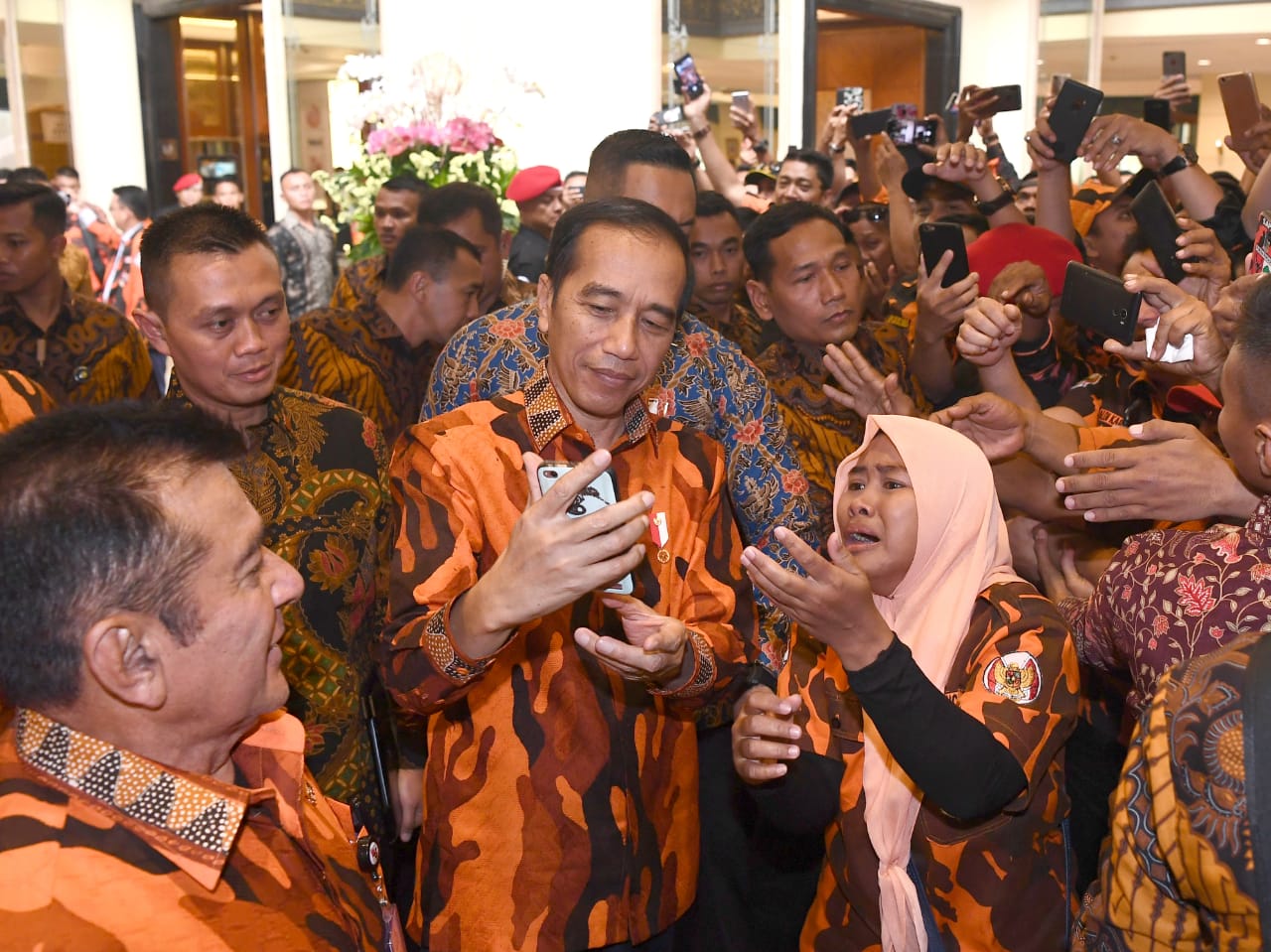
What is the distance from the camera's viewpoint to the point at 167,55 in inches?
426

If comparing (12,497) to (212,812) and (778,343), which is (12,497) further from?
(778,343)

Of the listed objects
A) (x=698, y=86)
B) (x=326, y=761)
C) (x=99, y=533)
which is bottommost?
(x=326, y=761)

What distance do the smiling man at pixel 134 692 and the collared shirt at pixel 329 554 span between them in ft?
2.74

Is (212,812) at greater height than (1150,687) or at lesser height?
greater

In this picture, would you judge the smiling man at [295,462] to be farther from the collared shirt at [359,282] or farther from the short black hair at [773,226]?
the collared shirt at [359,282]

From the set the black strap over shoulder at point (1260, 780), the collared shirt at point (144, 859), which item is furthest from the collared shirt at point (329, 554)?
the black strap over shoulder at point (1260, 780)

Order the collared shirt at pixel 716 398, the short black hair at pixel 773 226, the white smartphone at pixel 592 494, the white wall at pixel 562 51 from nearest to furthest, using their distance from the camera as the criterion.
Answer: the white smartphone at pixel 592 494 < the collared shirt at pixel 716 398 < the short black hair at pixel 773 226 < the white wall at pixel 562 51

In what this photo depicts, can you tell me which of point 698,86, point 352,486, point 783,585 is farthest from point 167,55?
point 783,585

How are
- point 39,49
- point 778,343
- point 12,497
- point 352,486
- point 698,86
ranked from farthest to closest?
1. point 39,49
2. point 698,86
3. point 778,343
4. point 352,486
5. point 12,497

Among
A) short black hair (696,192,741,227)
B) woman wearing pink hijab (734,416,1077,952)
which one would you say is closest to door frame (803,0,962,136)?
short black hair (696,192,741,227)

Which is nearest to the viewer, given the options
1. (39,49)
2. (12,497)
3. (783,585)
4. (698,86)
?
(12,497)

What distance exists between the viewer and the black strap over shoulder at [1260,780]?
0.93 meters

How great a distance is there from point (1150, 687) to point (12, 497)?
1463 mm

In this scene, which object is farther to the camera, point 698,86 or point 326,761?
point 698,86
